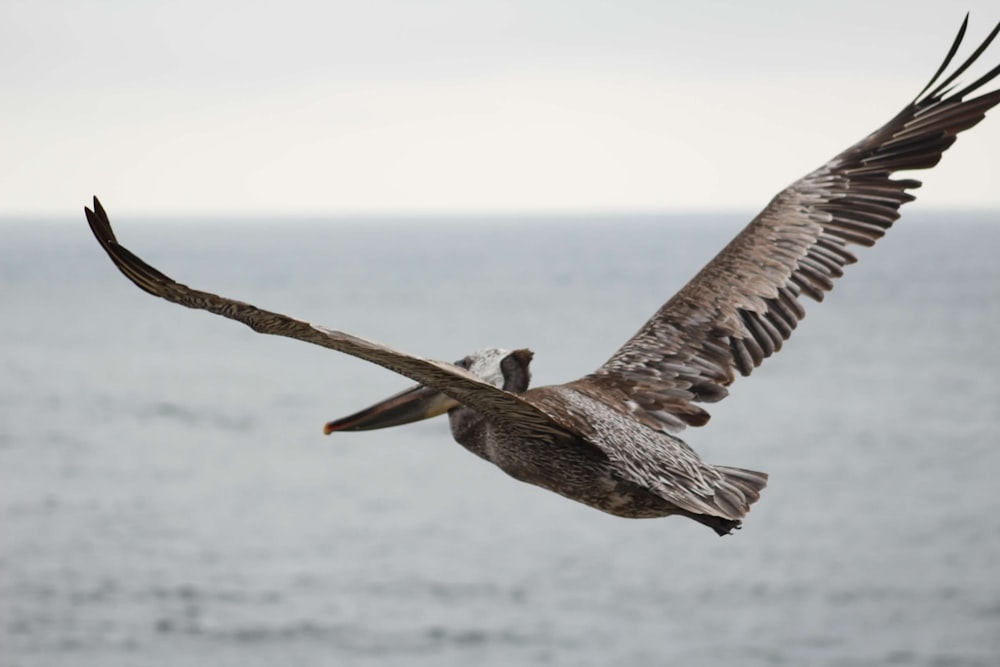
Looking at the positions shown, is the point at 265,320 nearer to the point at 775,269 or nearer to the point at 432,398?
the point at 432,398

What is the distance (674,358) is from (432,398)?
1.52m

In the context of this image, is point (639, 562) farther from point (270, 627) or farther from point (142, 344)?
point (142, 344)

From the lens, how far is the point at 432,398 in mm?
5785

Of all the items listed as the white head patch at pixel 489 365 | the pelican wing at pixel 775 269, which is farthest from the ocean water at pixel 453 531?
the white head patch at pixel 489 365

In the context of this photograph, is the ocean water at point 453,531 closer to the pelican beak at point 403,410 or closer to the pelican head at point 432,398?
the pelican head at point 432,398

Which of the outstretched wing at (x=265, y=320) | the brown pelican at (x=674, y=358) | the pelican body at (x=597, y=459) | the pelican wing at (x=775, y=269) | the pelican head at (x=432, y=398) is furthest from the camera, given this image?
the pelican wing at (x=775, y=269)

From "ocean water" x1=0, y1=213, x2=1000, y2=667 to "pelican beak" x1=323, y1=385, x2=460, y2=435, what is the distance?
3452 centimetres

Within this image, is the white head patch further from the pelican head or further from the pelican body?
the pelican body

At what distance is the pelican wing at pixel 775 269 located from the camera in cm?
668

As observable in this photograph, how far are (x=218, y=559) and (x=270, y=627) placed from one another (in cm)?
836

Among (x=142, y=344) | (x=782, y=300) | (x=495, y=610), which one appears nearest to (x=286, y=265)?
(x=142, y=344)

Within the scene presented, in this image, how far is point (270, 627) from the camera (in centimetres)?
4150

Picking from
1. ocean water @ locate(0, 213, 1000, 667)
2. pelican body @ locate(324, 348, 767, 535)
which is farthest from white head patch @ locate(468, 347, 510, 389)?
ocean water @ locate(0, 213, 1000, 667)

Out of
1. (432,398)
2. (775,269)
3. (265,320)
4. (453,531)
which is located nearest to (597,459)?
(432,398)
